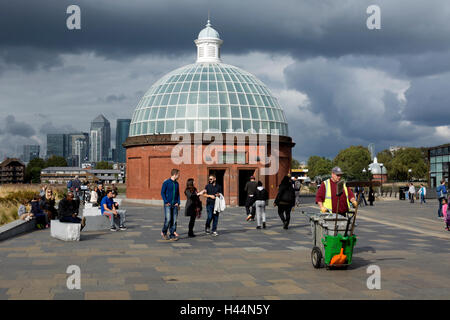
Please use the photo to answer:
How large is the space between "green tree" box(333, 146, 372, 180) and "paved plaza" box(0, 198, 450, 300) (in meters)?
114

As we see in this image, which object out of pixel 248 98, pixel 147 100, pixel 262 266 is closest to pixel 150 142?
pixel 147 100

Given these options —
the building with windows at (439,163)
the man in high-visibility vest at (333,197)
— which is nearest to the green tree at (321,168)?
the building with windows at (439,163)

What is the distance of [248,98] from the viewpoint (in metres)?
38.3

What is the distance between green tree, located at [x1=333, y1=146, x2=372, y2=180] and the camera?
421 feet

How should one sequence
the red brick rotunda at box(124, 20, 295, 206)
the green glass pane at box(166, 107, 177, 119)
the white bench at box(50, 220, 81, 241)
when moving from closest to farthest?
the white bench at box(50, 220, 81, 241), the red brick rotunda at box(124, 20, 295, 206), the green glass pane at box(166, 107, 177, 119)

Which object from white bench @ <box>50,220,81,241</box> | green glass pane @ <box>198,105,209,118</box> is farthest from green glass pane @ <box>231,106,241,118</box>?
white bench @ <box>50,220,81,241</box>

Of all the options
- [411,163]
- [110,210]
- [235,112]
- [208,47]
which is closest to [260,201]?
[110,210]

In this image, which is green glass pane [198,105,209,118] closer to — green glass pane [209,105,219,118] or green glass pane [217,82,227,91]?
green glass pane [209,105,219,118]

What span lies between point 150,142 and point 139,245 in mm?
23752

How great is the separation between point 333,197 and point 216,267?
2764mm

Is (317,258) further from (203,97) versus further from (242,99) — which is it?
(242,99)

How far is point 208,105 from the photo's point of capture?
36406 millimetres
